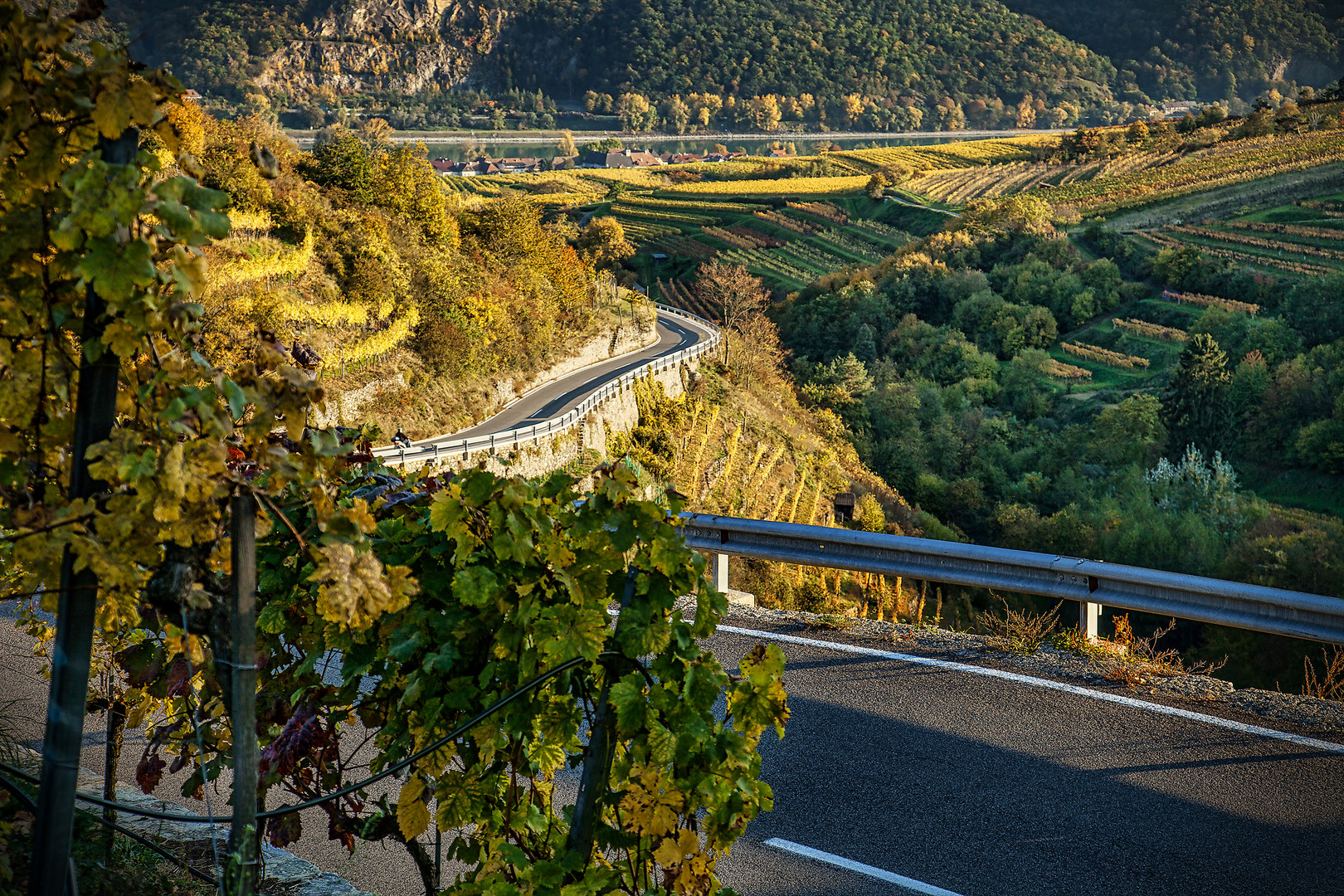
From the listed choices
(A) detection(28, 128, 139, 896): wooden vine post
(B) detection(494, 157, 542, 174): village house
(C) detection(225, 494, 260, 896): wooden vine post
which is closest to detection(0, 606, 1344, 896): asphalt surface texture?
(C) detection(225, 494, 260, 896): wooden vine post

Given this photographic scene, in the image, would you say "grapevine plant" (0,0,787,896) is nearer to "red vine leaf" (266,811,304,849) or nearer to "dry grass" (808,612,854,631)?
"red vine leaf" (266,811,304,849)

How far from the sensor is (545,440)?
930 inches

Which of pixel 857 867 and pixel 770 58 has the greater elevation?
pixel 770 58

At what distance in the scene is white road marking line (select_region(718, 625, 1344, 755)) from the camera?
471 cm

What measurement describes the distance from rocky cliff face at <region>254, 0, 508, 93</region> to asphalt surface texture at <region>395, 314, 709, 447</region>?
124398 mm

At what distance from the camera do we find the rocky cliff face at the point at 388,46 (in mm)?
154375

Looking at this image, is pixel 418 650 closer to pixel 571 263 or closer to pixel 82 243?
pixel 82 243

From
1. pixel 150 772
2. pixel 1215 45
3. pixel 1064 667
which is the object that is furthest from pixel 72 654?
pixel 1215 45

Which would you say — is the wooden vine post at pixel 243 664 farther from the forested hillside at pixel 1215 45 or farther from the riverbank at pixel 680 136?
the forested hillside at pixel 1215 45

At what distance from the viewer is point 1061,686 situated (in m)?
5.39

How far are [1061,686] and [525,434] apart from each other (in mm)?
18374

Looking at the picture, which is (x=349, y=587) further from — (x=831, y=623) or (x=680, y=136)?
(x=680, y=136)

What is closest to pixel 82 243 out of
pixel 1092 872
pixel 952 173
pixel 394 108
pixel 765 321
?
pixel 1092 872

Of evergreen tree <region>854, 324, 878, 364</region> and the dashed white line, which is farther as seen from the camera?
evergreen tree <region>854, 324, 878, 364</region>
